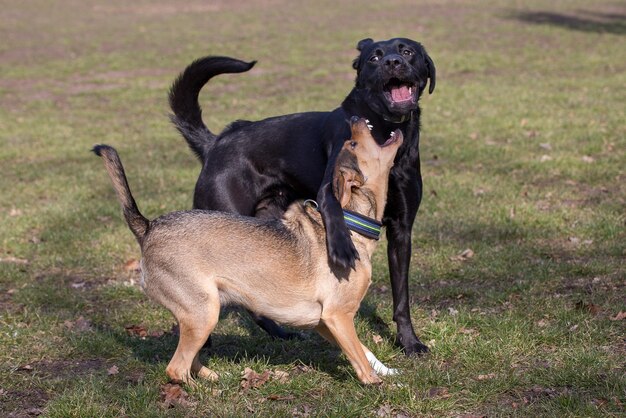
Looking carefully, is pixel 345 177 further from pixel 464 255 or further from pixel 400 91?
pixel 464 255

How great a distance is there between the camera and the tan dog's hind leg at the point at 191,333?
4.78m

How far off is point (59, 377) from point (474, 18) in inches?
1007

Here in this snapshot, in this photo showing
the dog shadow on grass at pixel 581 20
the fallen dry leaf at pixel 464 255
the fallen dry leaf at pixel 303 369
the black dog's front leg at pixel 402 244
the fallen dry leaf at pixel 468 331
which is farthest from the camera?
the dog shadow on grass at pixel 581 20

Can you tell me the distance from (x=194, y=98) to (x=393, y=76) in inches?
64.9

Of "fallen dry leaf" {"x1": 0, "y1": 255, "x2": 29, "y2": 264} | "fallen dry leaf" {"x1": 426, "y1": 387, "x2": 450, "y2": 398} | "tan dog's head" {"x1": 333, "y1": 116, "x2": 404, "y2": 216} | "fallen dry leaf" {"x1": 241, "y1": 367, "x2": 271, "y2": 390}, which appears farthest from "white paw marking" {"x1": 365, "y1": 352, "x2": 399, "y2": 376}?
"fallen dry leaf" {"x1": 0, "y1": 255, "x2": 29, "y2": 264}

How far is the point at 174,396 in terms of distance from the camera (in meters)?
4.86

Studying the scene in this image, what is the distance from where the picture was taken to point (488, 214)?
8.75 meters

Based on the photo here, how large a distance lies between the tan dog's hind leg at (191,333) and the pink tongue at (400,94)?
180 cm

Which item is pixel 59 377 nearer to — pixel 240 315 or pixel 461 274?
pixel 240 315

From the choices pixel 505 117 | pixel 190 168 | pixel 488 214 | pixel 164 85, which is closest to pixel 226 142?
pixel 488 214

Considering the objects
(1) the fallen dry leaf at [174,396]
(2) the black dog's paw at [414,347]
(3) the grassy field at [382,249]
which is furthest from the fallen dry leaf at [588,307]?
(1) the fallen dry leaf at [174,396]

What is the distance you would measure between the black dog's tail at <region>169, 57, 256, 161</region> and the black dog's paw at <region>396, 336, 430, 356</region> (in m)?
2.05

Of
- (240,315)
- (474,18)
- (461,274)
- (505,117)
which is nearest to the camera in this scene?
(240,315)

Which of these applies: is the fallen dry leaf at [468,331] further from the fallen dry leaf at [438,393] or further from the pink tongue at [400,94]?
the pink tongue at [400,94]
